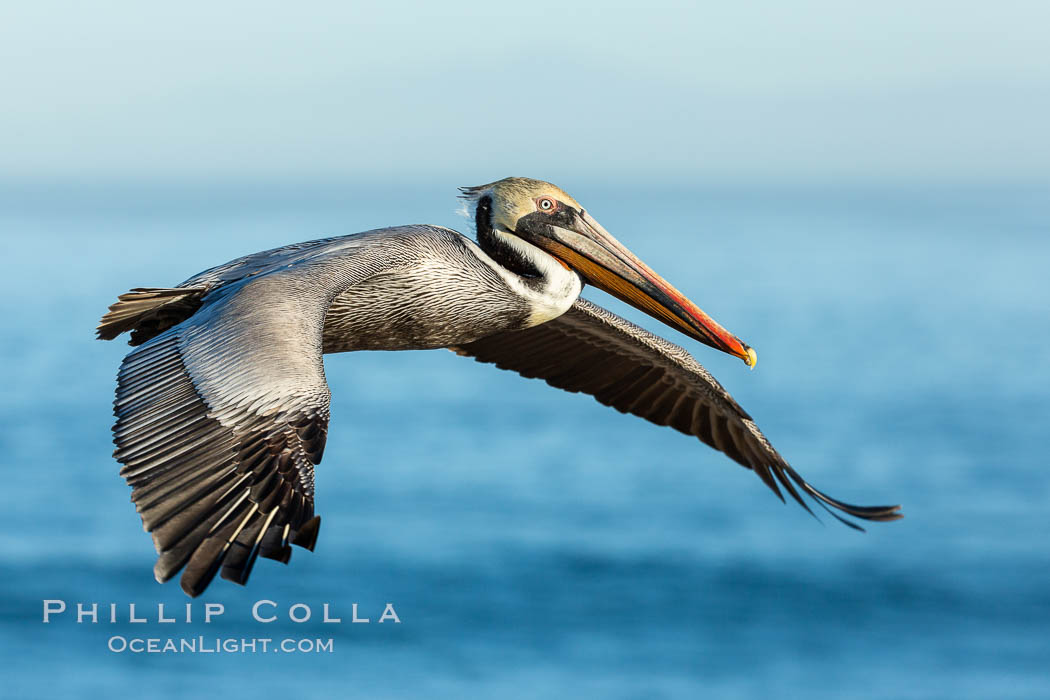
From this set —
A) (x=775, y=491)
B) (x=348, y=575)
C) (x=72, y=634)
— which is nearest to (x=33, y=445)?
(x=72, y=634)

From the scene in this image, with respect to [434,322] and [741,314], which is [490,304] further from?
[741,314]

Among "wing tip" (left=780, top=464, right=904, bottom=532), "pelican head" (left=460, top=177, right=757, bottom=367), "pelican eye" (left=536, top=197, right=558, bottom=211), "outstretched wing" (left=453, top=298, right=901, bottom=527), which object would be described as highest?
"pelican eye" (left=536, top=197, right=558, bottom=211)

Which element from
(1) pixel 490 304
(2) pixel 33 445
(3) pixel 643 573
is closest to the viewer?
(1) pixel 490 304

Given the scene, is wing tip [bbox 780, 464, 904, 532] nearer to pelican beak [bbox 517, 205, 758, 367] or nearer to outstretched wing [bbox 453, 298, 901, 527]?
outstretched wing [bbox 453, 298, 901, 527]

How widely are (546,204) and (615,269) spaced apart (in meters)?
0.67

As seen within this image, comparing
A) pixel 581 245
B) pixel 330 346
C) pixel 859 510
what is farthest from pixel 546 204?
pixel 859 510

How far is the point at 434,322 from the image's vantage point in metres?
9.17

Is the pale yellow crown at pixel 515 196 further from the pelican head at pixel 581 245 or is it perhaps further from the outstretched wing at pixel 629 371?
the outstretched wing at pixel 629 371

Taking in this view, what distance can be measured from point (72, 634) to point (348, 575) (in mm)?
24168

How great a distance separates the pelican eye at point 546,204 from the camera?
9414mm

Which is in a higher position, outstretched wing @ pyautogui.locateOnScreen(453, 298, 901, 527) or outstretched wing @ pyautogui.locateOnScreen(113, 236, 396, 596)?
outstretched wing @ pyautogui.locateOnScreen(453, 298, 901, 527)

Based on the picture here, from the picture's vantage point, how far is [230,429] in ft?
23.0

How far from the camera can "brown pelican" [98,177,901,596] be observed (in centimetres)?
670

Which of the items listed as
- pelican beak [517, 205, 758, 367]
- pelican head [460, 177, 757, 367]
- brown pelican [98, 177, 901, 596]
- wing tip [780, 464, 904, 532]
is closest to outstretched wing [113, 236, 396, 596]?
brown pelican [98, 177, 901, 596]
